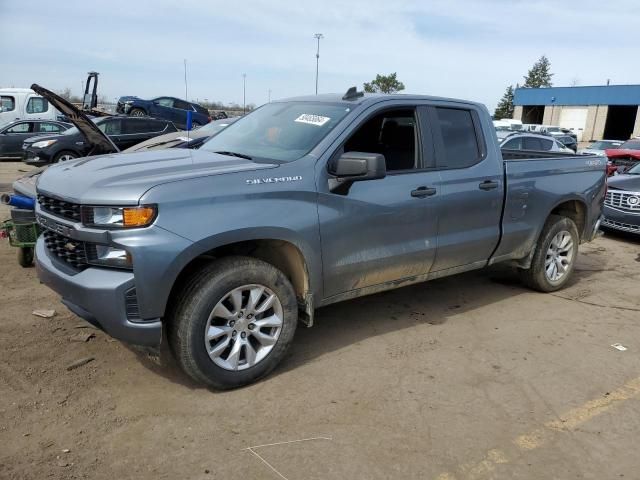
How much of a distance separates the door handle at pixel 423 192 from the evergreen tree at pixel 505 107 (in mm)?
85902

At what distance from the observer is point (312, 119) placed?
4.19 m

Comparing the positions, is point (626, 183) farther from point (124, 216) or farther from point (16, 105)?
Answer: point (16, 105)

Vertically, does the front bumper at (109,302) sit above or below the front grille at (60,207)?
below

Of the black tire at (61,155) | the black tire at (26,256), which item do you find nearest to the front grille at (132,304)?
the black tire at (26,256)

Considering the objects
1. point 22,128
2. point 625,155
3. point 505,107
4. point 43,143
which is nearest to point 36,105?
point 22,128

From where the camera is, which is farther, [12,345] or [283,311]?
[12,345]

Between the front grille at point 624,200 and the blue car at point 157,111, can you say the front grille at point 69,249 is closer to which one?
the front grille at point 624,200

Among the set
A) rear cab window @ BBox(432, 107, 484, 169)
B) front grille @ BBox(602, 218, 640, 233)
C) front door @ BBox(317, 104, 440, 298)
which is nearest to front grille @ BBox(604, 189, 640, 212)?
front grille @ BBox(602, 218, 640, 233)

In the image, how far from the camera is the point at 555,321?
5074 millimetres

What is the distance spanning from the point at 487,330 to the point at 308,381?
1858 mm

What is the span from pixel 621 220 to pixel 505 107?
86128 mm

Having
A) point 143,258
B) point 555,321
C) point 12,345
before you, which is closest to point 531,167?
point 555,321

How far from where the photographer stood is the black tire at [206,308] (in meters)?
3.28

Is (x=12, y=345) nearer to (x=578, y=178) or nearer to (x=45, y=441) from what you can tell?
A: (x=45, y=441)
